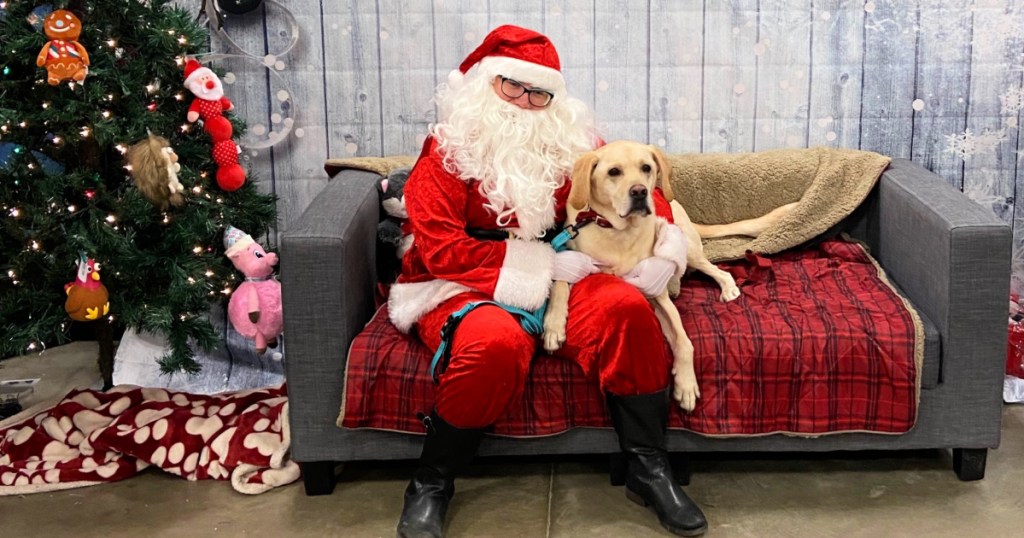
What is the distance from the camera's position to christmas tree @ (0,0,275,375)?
288 centimetres

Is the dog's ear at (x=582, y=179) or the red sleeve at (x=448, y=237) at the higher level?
the dog's ear at (x=582, y=179)

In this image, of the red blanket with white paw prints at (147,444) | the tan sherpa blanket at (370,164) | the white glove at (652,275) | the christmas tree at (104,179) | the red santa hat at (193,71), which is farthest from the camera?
the tan sherpa blanket at (370,164)

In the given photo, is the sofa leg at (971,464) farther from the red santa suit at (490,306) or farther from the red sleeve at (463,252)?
the red sleeve at (463,252)

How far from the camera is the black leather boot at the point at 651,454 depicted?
2451 mm

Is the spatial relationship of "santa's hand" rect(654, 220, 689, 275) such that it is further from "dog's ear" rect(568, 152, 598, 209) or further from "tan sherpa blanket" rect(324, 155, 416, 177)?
"tan sherpa blanket" rect(324, 155, 416, 177)

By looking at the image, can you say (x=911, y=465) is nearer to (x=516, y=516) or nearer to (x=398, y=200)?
(x=516, y=516)

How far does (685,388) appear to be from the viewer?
8.30ft

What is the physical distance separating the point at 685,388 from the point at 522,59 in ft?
2.90

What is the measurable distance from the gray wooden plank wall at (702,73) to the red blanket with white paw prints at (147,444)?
0.88m

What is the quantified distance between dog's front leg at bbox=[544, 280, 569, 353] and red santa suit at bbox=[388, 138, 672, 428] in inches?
0.8

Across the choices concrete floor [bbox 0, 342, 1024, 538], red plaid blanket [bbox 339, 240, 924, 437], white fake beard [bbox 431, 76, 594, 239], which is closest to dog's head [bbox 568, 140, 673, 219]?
white fake beard [bbox 431, 76, 594, 239]

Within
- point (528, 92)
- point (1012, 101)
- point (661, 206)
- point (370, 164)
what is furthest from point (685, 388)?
point (1012, 101)

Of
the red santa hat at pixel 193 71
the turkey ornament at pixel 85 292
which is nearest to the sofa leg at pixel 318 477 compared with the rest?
the turkey ornament at pixel 85 292

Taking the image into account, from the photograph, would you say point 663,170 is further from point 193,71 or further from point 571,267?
point 193,71
